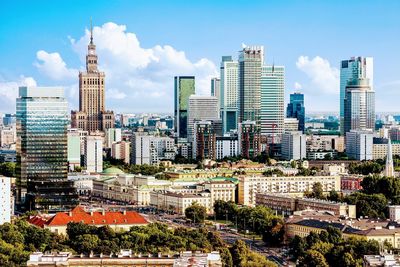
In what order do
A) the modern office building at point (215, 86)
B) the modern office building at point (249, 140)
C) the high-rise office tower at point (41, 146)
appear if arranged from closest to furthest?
the high-rise office tower at point (41, 146) → the modern office building at point (249, 140) → the modern office building at point (215, 86)

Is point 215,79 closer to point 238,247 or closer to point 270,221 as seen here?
point 270,221

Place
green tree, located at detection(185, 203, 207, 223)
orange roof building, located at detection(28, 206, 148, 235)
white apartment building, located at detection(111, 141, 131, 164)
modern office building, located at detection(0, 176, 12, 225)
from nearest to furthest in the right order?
orange roof building, located at detection(28, 206, 148, 235) < modern office building, located at detection(0, 176, 12, 225) < green tree, located at detection(185, 203, 207, 223) < white apartment building, located at detection(111, 141, 131, 164)

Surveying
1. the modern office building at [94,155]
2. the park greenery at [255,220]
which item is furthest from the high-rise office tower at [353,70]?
the park greenery at [255,220]

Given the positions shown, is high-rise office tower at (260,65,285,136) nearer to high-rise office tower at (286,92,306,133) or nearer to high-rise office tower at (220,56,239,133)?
high-rise office tower at (220,56,239,133)

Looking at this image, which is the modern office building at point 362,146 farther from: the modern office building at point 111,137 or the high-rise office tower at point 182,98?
the high-rise office tower at point 182,98

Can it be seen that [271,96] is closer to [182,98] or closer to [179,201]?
[182,98]

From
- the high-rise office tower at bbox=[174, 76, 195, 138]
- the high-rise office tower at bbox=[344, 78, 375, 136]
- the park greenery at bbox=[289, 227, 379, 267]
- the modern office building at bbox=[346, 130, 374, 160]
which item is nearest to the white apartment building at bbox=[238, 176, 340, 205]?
the park greenery at bbox=[289, 227, 379, 267]

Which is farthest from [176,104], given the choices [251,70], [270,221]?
[270,221]
